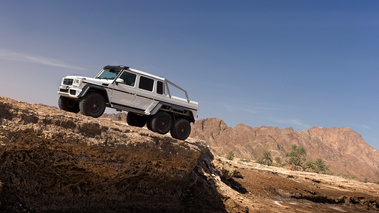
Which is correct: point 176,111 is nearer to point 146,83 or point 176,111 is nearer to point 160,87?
point 160,87

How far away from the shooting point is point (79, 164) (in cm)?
733

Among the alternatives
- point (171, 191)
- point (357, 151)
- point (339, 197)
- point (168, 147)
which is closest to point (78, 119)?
point (168, 147)

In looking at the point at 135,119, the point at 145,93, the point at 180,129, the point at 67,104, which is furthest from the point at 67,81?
the point at 180,129

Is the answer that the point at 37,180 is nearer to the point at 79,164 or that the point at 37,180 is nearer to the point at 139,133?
the point at 79,164

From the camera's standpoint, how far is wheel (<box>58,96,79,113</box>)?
9.40 metres

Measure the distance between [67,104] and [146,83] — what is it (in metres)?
2.90

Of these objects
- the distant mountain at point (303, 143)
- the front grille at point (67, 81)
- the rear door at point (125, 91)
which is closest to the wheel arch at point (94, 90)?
the rear door at point (125, 91)

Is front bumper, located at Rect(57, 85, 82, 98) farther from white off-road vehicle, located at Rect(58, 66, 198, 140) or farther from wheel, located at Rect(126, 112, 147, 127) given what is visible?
wheel, located at Rect(126, 112, 147, 127)

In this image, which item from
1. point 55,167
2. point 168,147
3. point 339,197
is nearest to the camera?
point 55,167

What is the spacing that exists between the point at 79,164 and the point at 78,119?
1253 mm

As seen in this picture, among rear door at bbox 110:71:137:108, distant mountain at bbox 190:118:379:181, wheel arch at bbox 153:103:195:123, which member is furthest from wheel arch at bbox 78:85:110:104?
distant mountain at bbox 190:118:379:181

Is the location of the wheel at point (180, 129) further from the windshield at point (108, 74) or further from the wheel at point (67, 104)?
the wheel at point (67, 104)

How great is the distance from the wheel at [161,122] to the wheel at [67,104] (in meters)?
2.84

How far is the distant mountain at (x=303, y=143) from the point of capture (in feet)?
405
